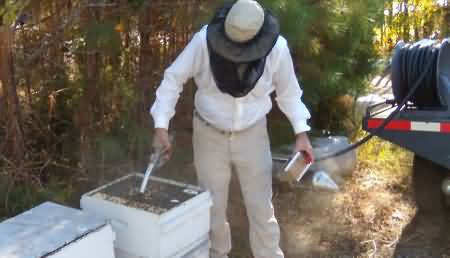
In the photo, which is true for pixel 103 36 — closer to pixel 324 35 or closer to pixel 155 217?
pixel 324 35

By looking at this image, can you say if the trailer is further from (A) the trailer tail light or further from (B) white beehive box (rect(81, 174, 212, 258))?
(B) white beehive box (rect(81, 174, 212, 258))

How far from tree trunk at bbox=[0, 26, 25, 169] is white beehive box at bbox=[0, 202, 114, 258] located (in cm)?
155

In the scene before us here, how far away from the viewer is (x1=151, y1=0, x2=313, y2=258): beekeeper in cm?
292

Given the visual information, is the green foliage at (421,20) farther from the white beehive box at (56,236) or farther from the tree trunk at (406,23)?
the white beehive box at (56,236)

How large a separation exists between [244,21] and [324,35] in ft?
6.00

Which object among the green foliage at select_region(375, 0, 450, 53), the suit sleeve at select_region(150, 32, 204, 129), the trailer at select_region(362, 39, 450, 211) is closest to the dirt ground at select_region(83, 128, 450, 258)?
the trailer at select_region(362, 39, 450, 211)

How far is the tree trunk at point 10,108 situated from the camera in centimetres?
398

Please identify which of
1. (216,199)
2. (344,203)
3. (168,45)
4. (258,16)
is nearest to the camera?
(258,16)

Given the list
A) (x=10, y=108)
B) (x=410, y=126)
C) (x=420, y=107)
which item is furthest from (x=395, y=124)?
(x=10, y=108)

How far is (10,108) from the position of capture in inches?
162

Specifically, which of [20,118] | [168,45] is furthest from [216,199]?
[20,118]

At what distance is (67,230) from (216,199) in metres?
1.06

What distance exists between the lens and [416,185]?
14.9 ft

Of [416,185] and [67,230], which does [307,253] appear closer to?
[416,185]
